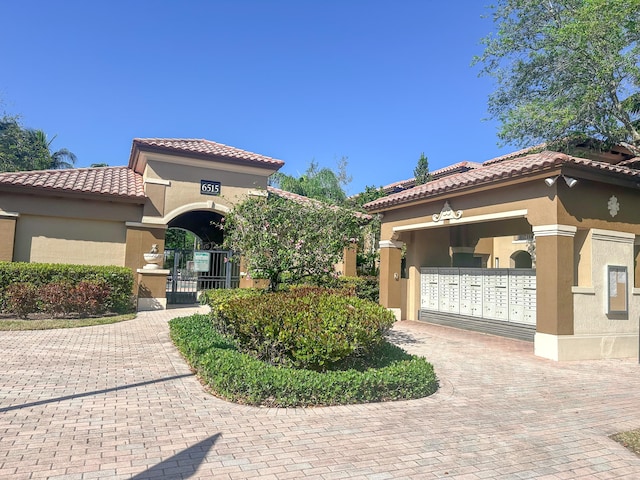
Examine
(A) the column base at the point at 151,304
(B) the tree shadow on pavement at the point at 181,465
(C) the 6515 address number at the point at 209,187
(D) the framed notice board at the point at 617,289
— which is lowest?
(B) the tree shadow on pavement at the point at 181,465

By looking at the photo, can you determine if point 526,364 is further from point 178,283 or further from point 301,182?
point 301,182

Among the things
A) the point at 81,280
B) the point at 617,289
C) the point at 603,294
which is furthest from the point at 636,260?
the point at 81,280

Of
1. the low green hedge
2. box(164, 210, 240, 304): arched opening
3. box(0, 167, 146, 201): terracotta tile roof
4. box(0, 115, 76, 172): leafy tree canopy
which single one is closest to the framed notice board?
the low green hedge

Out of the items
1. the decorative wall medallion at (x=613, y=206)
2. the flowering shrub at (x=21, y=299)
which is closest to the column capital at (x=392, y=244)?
the decorative wall medallion at (x=613, y=206)

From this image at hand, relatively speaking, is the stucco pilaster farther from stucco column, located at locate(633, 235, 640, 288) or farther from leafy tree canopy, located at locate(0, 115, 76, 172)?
leafy tree canopy, located at locate(0, 115, 76, 172)

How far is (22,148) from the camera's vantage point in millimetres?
34062

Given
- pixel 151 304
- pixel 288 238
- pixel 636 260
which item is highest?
pixel 288 238

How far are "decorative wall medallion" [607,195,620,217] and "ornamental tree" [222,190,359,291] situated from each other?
5.84 metres

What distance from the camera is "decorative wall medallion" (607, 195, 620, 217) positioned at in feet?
31.6

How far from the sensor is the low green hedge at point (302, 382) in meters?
5.36

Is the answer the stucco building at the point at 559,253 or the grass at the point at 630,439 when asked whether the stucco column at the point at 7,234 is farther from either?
the grass at the point at 630,439

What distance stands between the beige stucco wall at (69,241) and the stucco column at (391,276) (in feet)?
28.4

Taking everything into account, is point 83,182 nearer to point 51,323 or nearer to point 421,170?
point 51,323

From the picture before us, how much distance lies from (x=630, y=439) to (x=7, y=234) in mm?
15291
